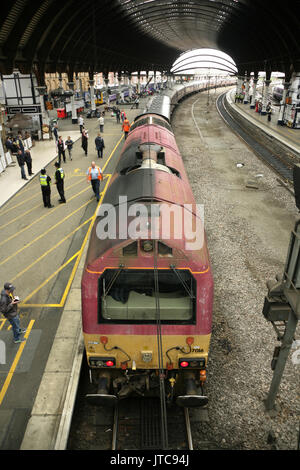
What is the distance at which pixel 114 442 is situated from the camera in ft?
18.4

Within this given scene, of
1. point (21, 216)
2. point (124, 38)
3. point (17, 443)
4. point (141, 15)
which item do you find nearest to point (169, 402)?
point (17, 443)

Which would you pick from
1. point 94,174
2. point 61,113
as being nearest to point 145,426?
point 94,174

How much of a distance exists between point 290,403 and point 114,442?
3.53m

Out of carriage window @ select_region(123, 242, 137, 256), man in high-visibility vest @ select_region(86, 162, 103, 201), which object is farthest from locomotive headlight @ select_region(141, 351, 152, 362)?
man in high-visibility vest @ select_region(86, 162, 103, 201)

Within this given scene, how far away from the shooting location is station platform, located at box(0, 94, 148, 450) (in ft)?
19.4

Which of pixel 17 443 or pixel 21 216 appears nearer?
pixel 17 443

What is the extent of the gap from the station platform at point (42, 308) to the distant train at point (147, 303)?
3.65 ft

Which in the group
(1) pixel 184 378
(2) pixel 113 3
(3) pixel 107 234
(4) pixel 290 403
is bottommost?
(4) pixel 290 403

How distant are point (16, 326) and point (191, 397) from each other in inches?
170

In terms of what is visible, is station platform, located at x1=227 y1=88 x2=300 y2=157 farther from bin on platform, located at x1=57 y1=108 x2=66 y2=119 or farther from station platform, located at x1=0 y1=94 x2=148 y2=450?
bin on platform, located at x1=57 y1=108 x2=66 y2=119

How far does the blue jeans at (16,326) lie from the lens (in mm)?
7316

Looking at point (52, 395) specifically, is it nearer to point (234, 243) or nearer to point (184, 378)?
point (184, 378)

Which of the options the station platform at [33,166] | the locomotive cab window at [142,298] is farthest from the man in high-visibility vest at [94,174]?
the locomotive cab window at [142,298]

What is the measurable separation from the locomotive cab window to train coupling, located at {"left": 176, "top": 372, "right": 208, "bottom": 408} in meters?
1.13
